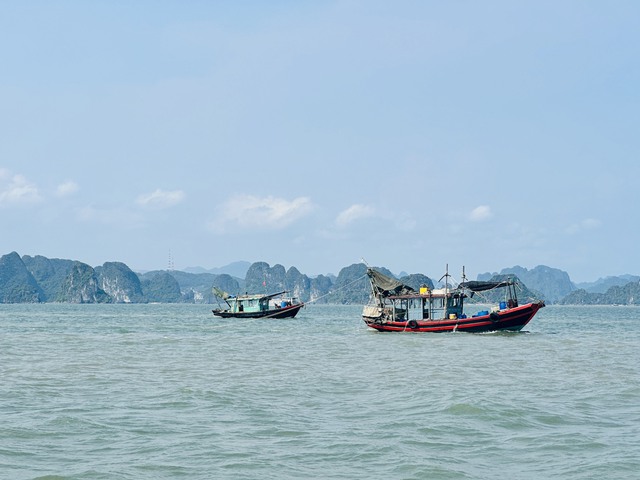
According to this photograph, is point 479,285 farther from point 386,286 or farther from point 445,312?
point 386,286

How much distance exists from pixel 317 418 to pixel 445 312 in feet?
129

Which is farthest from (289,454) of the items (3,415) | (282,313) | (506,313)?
(282,313)

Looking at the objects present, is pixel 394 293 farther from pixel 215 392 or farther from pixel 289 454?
pixel 289 454

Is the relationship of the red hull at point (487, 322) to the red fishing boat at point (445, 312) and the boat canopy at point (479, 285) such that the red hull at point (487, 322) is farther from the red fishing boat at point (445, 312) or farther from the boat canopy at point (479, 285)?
the boat canopy at point (479, 285)

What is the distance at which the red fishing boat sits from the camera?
55.8 m

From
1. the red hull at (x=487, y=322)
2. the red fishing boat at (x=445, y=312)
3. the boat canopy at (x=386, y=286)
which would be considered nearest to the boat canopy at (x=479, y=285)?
the red fishing boat at (x=445, y=312)

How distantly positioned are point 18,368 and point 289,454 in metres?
18.3

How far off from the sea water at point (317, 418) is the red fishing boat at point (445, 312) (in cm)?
2033

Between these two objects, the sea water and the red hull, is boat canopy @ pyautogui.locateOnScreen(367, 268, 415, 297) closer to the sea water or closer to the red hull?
the red hull

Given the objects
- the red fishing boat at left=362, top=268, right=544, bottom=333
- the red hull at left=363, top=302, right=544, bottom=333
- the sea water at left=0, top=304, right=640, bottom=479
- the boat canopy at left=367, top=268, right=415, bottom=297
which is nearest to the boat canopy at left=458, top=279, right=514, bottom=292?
the red fishing boat at left=362, top=268, right=544, bottom=333

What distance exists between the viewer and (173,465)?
1434 centimetres

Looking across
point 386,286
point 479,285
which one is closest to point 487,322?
point 479,285

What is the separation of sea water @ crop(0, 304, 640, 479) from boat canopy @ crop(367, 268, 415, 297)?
24487mm

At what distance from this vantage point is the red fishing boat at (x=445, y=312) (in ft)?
183
